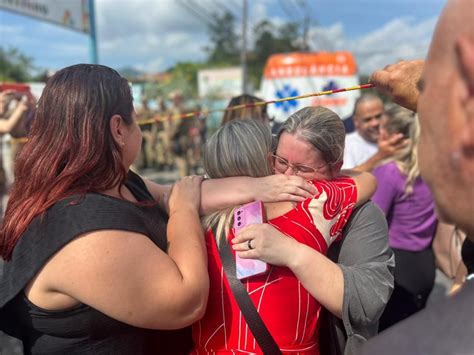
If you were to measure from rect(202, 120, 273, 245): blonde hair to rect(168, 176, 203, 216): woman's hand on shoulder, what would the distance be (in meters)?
0.07

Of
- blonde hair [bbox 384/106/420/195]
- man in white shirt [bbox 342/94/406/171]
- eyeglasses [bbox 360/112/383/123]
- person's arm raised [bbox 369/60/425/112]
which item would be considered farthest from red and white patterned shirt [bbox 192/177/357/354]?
eyeglasses [bbox 360/112/383/123]

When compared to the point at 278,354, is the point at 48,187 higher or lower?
higher

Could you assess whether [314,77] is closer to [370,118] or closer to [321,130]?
[370,118]

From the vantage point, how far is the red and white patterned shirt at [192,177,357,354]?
130cm

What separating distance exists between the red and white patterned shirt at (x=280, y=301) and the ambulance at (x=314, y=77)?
755cm

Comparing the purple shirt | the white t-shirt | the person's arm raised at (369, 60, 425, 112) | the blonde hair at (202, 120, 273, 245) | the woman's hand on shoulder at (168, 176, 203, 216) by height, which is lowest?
the purple shirt

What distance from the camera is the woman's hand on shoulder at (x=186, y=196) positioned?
4.68 ft

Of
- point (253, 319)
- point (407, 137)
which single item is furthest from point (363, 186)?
point (407, 137)

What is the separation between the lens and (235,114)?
10.6 ft

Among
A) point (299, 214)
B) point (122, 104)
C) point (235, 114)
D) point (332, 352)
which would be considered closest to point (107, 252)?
point (122, 104)

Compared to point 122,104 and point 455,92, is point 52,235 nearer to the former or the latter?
point 122,104

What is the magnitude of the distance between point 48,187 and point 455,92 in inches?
42.3

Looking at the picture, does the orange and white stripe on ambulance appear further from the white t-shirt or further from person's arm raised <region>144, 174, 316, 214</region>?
person's arm raised <region>144, 174, 316, 214</region>

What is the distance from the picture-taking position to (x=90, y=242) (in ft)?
3.74
